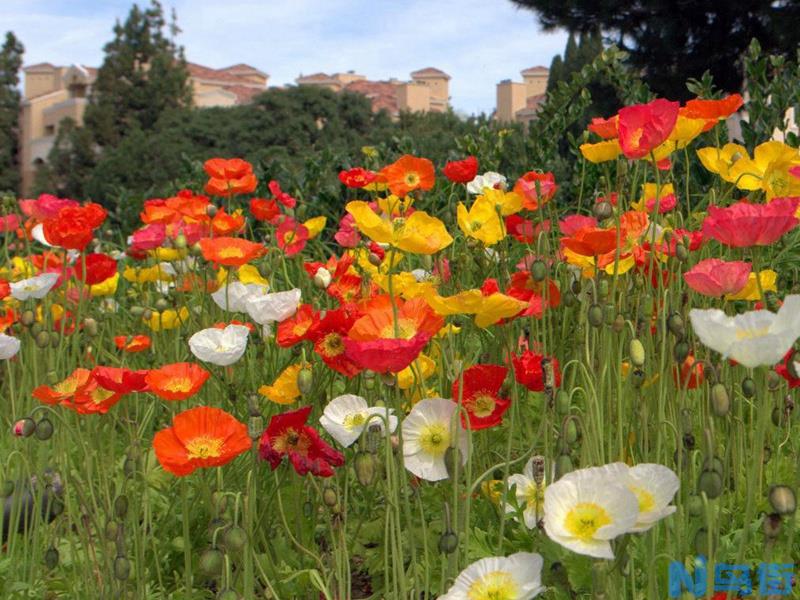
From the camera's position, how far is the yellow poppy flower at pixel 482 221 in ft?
6.74

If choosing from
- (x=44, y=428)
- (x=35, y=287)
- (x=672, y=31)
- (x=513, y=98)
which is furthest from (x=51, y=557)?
(x=513, y=98)

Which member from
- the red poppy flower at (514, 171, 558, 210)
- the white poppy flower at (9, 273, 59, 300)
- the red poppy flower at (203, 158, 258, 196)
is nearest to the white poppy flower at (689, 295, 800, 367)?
the red poppy flower at (514, 171, 558, 210)

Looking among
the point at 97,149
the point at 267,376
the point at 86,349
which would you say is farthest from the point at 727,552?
the point at 97,149

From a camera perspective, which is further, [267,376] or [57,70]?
[57,70]

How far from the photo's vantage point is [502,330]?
171cm

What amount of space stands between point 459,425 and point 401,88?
4280 cm

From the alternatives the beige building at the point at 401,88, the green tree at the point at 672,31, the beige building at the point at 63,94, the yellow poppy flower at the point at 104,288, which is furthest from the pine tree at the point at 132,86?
the yellow poppy flower at the point at 104,288

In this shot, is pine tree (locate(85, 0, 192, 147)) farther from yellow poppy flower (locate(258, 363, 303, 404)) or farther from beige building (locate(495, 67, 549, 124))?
yellow poppy flower (locate(258, 363, 303, 404))

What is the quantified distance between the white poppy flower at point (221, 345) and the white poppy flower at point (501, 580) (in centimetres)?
63

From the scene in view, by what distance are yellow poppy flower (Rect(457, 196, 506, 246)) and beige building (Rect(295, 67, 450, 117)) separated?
38.2 m

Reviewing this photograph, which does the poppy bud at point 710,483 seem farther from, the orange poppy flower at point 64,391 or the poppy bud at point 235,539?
the orange poppy flower at point 64,391

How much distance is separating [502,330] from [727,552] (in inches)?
19.6

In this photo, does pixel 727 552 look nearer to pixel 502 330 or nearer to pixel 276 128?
pixel 502 330

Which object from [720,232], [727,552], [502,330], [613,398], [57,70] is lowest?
[727,552]
